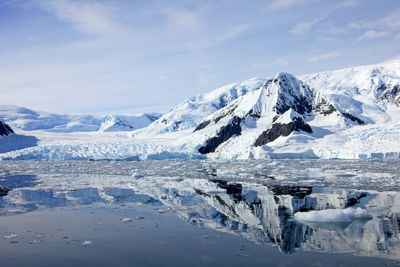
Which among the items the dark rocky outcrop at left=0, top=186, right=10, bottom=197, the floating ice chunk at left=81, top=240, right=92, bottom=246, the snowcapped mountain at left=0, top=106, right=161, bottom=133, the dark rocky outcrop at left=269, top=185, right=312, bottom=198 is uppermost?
the snowcapped mountain at left=0, top=106, right=161, bottom=133

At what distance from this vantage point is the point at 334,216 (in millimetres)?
9461

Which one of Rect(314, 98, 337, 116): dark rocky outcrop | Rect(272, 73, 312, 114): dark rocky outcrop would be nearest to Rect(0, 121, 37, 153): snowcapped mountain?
Rect(272, 73, 312, 114): dark rocky outcrop

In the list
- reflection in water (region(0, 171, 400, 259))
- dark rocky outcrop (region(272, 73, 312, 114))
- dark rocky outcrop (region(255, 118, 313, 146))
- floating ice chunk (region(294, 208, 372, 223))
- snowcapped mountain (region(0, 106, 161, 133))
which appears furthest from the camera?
snowcapped mountain (region(0, 106, 161, 133))

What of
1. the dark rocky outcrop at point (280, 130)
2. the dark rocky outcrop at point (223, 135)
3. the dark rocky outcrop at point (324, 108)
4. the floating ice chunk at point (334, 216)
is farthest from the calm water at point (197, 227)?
the dark rocky outcrop at point (324, 108)

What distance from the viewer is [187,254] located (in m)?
7.09

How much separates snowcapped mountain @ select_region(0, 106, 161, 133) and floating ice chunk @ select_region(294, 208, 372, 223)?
374 ft

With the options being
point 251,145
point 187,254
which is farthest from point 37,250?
point 251,145

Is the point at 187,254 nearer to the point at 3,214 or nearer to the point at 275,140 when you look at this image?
the point at 3,214

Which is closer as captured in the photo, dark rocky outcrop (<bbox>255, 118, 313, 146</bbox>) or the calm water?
the calm water

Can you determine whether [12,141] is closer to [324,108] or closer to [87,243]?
[324,108]

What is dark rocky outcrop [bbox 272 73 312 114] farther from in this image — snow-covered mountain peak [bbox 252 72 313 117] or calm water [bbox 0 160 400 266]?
calm water [bbox 0 160 400 266]

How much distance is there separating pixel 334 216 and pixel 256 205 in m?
2.86

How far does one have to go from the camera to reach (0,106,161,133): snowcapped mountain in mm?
118875

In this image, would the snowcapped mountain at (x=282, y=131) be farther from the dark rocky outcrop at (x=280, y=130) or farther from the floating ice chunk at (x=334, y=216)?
the floating ice chunk at (x=334, y=216)
